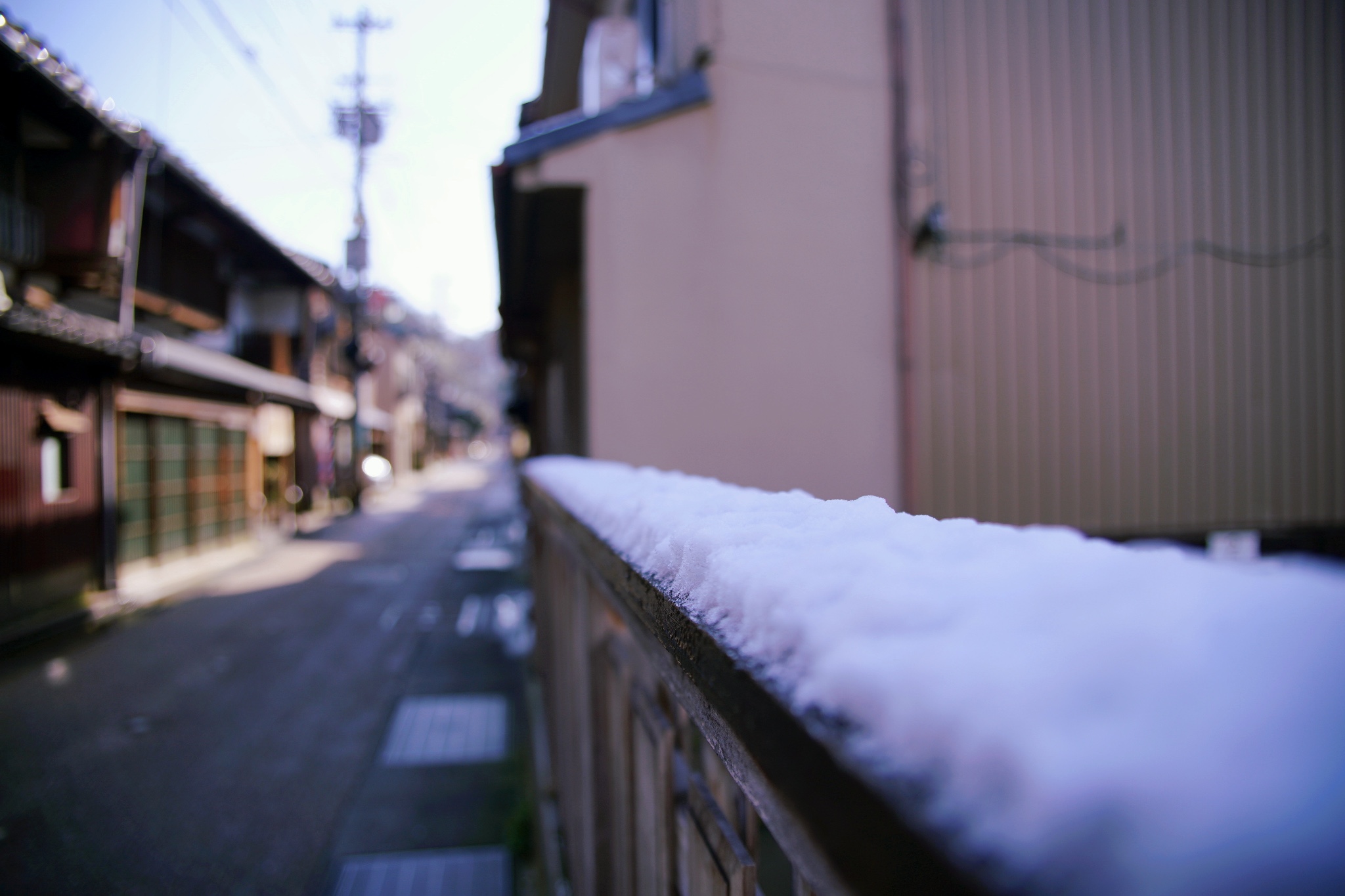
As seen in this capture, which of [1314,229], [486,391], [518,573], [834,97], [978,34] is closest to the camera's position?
[834,97]

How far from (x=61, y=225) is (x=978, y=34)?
37.2ft

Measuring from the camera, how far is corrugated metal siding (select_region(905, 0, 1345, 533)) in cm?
468

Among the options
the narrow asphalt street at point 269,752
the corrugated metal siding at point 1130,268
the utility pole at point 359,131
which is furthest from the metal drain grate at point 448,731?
the utility pole at point 359,131

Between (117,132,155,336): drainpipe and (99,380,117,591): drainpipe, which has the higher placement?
(117,132,155,336): drainpipe

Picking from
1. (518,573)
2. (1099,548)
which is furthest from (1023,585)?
(518,573)

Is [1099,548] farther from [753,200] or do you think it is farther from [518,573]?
[518,573]

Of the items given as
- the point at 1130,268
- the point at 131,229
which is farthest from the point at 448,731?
the point at 131,229

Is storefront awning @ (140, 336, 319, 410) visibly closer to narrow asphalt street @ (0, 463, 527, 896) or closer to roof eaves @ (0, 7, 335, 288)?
roof eaves @ (0, 7, 335, 288)

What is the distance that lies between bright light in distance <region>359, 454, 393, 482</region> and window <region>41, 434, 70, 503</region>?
755 inches

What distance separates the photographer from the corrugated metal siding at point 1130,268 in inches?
184

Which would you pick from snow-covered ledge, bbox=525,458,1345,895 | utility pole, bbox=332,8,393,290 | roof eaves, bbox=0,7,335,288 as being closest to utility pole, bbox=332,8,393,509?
utility pole, bbox=332,8,393,290

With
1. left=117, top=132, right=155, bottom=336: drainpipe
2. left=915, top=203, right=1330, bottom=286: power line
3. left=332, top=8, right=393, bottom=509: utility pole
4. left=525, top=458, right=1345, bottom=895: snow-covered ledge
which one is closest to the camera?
left=525, top=458, right=1345, bottom=895: snow-covered ledge

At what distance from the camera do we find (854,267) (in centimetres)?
438

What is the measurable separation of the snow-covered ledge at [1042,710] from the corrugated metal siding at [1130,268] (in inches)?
169
